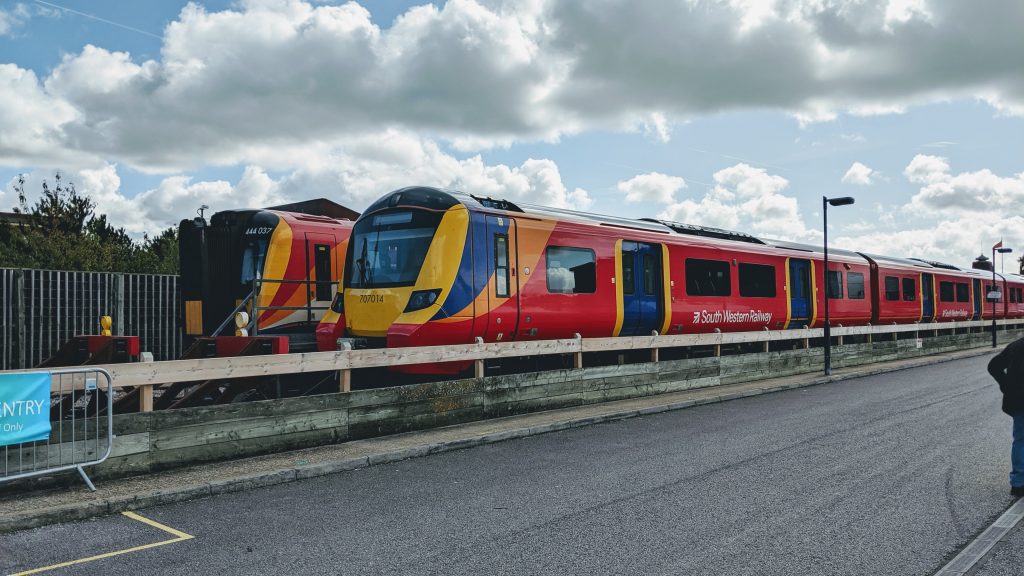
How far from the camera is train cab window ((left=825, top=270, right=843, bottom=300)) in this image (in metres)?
22.7

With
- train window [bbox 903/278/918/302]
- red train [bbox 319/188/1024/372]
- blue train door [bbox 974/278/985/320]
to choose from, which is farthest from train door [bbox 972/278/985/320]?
red train [bbox 319/188/1024/372]

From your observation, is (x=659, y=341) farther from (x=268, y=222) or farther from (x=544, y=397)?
(x=268, y=222)

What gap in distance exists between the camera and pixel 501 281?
12.2 m

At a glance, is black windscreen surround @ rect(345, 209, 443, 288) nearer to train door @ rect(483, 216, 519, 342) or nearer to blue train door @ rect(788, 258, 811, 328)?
train door @ rect(483, 216, 519, 342)

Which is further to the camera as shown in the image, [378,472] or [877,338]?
[877,338]

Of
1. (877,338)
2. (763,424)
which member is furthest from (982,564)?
(877,338)

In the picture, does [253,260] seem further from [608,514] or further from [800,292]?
[800,292]

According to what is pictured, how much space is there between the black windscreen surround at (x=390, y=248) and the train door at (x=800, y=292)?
41.4 feet

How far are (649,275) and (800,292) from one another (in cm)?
779

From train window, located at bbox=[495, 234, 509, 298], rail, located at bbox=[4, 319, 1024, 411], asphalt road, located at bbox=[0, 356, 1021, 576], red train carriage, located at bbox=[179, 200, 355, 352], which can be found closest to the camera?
asphalt road, located at bbox=[0, 356, 1021, 576]

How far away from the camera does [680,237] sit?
54.6 ft

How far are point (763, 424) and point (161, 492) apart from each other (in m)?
8.25

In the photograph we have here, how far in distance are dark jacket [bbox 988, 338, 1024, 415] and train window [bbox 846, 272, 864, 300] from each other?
17.8 metres

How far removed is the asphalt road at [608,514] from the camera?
16.3ft
